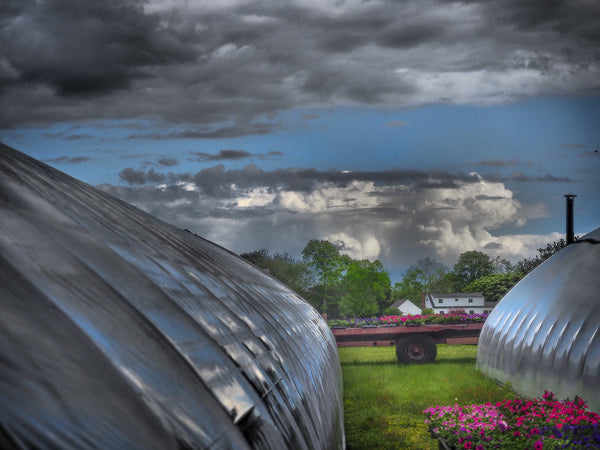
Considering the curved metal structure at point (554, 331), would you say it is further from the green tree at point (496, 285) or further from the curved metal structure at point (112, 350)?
the green tree at point (496, 285)

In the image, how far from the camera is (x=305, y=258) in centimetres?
5850

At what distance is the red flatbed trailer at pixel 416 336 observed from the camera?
53.2 feet

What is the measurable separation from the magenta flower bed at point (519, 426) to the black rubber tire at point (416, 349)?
8221 mm

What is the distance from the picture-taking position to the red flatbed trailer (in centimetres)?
1622

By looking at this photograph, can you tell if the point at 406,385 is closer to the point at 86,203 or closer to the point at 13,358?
the point at 86,203

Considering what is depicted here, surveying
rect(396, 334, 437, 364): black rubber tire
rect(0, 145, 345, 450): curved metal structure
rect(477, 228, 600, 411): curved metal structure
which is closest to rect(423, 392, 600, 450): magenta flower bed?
rect(477, 228, 600, 411): curved metal structure

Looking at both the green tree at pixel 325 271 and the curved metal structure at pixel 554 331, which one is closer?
the curved metal structure at pixel 554 331

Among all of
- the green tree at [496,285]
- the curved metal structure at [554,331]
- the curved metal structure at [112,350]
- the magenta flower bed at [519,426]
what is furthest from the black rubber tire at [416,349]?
the green tree at [496,285]

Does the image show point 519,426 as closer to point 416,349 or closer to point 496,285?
point 416,349

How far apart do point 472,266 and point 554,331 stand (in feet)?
271

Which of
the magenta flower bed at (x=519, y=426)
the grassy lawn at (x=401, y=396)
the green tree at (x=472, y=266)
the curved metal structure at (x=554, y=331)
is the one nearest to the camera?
the magenta flower bed at (x=519, y=426)

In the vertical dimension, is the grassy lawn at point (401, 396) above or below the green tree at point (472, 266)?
above

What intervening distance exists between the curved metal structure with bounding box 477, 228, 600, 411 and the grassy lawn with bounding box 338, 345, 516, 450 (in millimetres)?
715

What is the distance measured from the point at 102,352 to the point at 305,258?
188 feet
